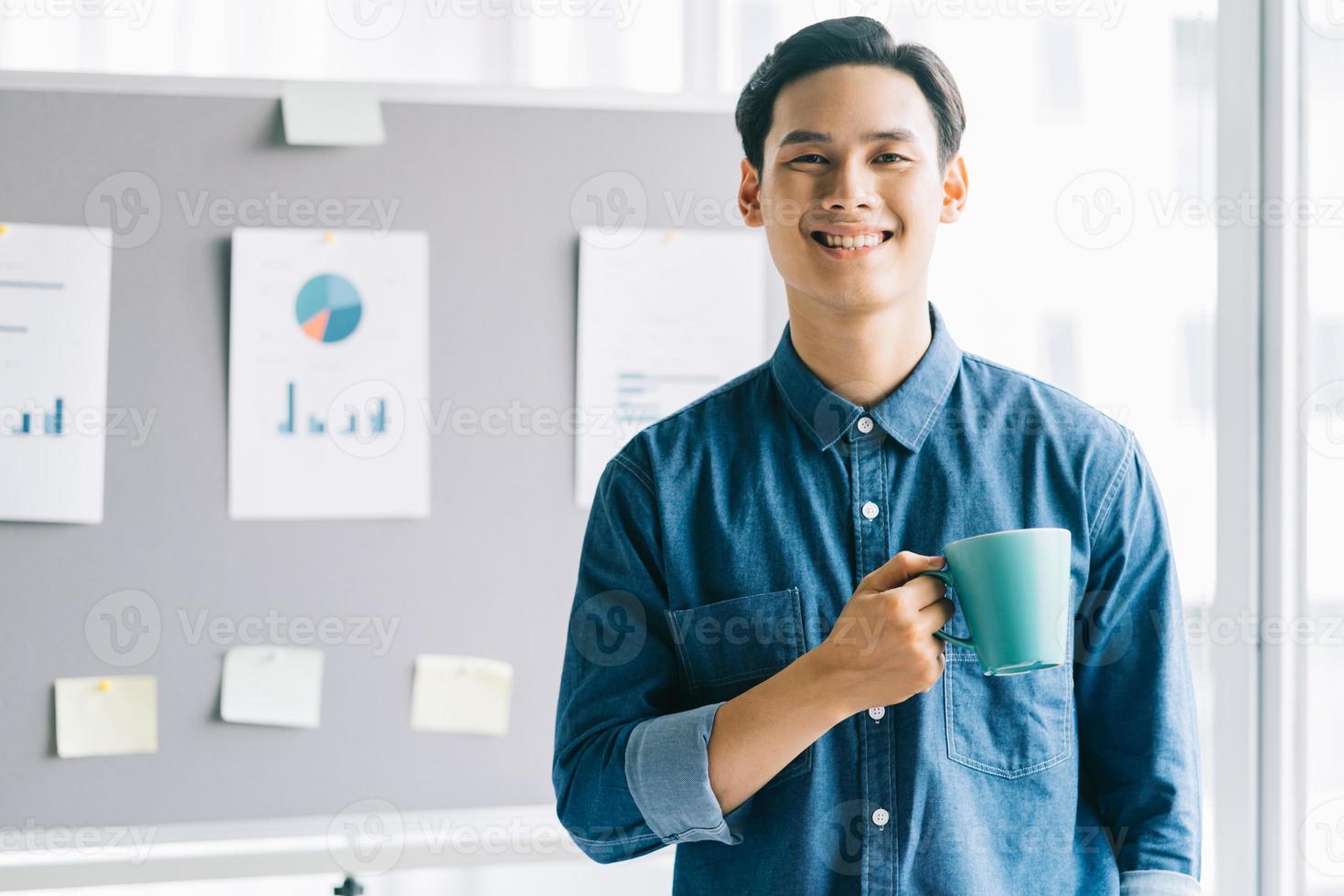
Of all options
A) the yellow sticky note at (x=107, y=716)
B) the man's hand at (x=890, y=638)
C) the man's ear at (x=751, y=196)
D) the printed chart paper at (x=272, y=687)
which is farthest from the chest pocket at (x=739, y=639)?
the yellow sticky note at (x=107, y=716)

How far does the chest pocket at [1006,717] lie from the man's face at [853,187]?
311 millimetres

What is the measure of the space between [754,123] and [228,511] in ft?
2.60

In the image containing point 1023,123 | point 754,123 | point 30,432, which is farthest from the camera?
point 1023,123

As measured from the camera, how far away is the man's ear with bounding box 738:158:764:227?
965mm

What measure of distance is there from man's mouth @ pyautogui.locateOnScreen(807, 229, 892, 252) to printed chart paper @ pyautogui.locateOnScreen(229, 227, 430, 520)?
65 cm

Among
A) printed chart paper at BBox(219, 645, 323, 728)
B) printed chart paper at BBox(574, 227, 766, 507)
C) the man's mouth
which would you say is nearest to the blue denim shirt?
the man's mouth

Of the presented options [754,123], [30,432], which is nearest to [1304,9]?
[754,123]

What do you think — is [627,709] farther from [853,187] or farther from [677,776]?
[853,187]

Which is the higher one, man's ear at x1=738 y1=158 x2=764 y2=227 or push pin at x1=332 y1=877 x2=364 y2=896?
man's ear at x1=738 y1=158 x2=764 y2=227

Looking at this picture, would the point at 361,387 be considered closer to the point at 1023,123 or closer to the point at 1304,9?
the point at 1023,123

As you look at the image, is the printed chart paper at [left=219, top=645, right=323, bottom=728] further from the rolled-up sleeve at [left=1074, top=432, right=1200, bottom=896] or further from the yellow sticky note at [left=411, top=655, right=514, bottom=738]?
the rolled-up sleeve at [left=1074, top=432, right=1200, bottom=896]

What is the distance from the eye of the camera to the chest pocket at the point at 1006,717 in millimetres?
846

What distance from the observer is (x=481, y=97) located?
4.52 feet

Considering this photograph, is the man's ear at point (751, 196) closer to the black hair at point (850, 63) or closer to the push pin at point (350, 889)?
the black hair at point (850, 63)
